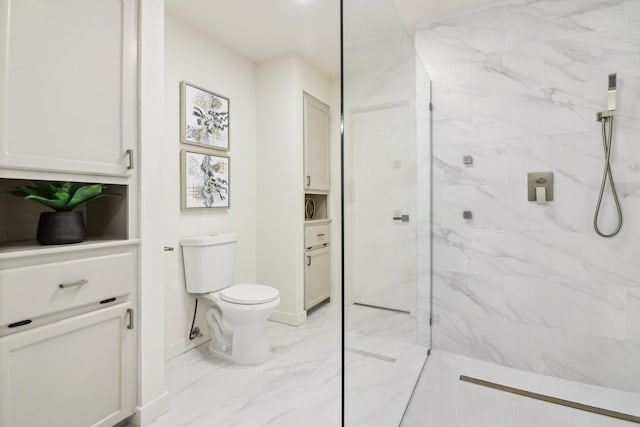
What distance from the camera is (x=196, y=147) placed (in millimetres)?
2371

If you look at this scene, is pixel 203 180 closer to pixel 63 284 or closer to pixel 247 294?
pixel 247 294

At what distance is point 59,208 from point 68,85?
485 mm

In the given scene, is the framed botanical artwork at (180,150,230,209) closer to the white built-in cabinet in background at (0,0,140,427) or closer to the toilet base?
the white built-in cabinet in background at (0,0,140,427)

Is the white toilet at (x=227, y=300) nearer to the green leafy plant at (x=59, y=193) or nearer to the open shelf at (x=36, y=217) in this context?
the open shelf at (x=36, y=217)

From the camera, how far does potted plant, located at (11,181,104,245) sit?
125cm

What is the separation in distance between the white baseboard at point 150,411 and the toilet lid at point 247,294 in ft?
2.12

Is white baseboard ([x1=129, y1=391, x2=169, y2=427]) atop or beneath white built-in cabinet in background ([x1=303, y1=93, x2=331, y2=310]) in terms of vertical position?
beneath

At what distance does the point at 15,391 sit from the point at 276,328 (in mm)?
1832

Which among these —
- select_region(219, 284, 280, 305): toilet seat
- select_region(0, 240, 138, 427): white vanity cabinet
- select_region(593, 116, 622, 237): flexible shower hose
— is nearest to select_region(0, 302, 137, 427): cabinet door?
select_region(0, 240, 138, 427): white vanity cabinet

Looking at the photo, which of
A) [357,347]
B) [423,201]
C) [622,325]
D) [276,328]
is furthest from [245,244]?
[622,325]

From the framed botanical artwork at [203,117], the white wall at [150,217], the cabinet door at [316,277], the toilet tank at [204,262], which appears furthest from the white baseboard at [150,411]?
the framed botanical artwork at [203,117]

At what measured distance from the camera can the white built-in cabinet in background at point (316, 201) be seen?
294 cm

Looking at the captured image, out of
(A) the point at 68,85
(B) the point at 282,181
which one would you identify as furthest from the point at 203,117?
(A) the point at 68,85

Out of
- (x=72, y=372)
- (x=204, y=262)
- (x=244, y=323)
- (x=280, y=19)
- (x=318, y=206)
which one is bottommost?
(x=244, y=323)
